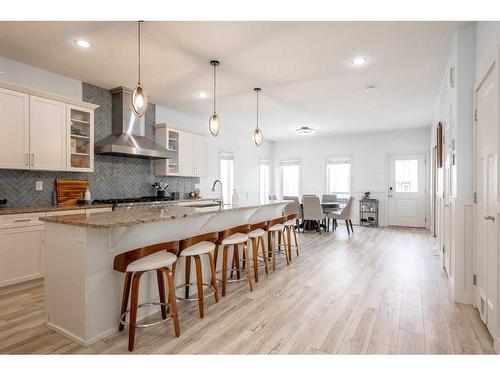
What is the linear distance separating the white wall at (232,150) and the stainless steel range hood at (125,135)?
0.87m

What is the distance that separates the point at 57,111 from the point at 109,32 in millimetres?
1536

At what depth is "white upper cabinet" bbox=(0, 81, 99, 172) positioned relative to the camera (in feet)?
10.9

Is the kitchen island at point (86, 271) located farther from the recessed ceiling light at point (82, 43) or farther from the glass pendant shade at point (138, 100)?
the recessed ceiling light at point (82, 43)

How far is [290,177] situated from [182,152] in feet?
15.8

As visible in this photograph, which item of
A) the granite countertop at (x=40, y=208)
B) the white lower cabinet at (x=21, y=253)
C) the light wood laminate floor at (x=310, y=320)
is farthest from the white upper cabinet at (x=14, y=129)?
the light wood laminate floor at (x=310, y=320)

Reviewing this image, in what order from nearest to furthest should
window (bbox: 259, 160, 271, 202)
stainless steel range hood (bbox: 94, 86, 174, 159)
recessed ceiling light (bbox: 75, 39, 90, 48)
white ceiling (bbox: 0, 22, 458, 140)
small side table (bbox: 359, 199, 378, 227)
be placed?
white ceiling (bbox: 0, 22, 458, 140)
recessed ceiling light (bbox: 75, 39, 90, 48)
stainless steel range hood (bbox: 94, 86, 174, 159)
small side table (bbox: 359, 199, 378, 227)
window (bbox: 259, 160, 271, 202)

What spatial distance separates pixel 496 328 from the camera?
6.34 ft

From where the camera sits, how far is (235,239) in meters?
3.01

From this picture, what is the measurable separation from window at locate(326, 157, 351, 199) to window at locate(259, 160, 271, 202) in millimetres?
1980

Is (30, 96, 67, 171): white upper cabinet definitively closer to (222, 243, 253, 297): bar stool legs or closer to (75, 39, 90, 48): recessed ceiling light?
(75, 39, 90, 48): recessed ceiling light

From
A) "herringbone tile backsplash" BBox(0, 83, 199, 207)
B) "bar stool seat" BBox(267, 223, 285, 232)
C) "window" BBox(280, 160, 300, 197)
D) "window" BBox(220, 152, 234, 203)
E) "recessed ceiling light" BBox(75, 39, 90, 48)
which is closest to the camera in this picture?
"recessed ceiling light" BBox(75, 39, 90, 48)

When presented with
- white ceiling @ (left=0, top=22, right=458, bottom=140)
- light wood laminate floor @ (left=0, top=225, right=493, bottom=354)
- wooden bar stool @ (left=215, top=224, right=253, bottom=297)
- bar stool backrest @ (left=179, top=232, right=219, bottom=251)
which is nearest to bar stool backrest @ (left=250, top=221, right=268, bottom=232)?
wooden bar stool @ (left=215, top=224, right=253, bottom=297)
